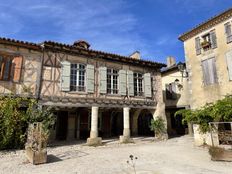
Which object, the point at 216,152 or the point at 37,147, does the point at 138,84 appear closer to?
the point at 216,152

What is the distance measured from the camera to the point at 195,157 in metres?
7.09

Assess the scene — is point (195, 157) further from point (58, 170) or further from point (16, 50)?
point (16, 50)

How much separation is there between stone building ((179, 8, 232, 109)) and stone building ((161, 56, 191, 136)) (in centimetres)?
251

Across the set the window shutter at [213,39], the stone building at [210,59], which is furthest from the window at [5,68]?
the window shutter at [213,39]

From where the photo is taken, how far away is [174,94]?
16.4 metres

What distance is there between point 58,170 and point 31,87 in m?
5.39

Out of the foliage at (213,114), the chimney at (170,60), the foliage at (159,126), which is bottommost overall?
the foliage at (159,126)

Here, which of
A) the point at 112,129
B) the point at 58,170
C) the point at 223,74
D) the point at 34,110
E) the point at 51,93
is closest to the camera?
the point at 58,170

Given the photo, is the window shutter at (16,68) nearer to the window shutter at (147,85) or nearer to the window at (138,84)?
the window at (138,84)

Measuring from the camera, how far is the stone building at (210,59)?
420 inches

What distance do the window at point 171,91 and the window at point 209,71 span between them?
4694 mm

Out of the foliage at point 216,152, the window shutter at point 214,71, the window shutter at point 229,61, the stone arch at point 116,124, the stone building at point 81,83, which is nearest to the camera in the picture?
the foliage at point 216,152

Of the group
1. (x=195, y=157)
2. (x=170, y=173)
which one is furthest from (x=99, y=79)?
(x=170, y=173)

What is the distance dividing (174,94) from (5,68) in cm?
1271
